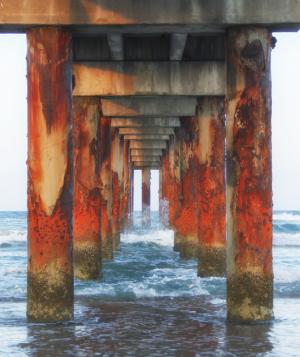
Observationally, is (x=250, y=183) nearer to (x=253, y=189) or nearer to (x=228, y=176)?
(x=253, y=189)

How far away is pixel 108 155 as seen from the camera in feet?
61.0

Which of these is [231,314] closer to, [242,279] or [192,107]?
[242,279]

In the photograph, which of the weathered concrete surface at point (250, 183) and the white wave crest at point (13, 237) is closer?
the weathered concrete surface at point (250, 183)

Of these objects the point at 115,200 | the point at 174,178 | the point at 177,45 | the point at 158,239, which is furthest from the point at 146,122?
the point at 158,239

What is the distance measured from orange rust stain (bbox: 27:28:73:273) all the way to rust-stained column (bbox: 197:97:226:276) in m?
6.28

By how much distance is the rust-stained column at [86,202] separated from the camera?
1538 centimetres

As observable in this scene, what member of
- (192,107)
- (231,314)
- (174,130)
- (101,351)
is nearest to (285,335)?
(231,314)

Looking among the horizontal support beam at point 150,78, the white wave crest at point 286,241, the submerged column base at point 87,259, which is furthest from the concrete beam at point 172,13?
the white wave crest at point 286,241

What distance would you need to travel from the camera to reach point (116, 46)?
42.7 feet

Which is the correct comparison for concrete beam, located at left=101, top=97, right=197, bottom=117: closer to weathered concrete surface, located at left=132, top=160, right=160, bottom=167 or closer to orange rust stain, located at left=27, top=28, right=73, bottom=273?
orange rust stain, located at left=27, top=28, right=73, bottom=273

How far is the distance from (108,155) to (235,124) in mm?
9279

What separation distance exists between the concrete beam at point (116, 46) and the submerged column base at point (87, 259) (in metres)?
3.62

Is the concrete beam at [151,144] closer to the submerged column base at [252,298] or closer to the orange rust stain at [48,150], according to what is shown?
the orange rust stain at [48,150]

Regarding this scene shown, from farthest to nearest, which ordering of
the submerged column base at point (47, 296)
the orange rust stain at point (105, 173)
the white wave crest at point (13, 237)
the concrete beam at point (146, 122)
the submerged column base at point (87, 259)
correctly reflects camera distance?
the white wave crest at point (13, 237) → the concrete beam at point (146, 122) → the orange rust stain at point (105, 173) → the submerged column base at point (87, 259) → the submerged column base at point (47, 296)
